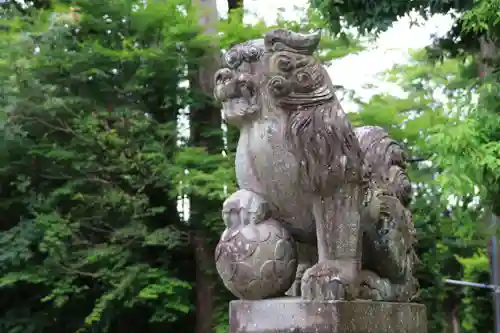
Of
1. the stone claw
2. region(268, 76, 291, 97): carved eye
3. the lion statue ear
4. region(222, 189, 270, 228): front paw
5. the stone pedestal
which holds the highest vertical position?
the lion statue ear

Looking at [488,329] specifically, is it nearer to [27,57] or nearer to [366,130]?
[27,57]

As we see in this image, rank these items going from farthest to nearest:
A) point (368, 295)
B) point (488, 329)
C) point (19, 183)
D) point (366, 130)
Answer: point (488, 329), point (19, 183), point (366, 130), point (368, 295)

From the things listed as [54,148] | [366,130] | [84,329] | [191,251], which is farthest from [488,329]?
[366,130]

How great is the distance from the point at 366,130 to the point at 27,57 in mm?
4851

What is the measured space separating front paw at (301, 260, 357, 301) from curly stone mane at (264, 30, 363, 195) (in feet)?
0.87

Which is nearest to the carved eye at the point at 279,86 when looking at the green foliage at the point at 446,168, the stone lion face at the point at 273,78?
the stone lion face at the point at 273,78

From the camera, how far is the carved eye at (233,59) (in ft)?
7.68

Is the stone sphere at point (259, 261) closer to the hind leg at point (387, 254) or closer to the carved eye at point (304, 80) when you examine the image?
the hind leg at point (387, 254)

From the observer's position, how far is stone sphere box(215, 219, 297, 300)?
2.21 metres

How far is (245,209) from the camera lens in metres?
2.33

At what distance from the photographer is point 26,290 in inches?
279

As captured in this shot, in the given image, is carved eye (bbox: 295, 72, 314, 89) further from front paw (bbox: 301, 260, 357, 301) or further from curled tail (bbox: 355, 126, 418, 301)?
front paw (bbox: 301, 260, 357, 301)

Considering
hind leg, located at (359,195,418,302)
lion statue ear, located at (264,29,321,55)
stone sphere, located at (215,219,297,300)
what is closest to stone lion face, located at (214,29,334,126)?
lion statue ear, located at (264,29,321,55)

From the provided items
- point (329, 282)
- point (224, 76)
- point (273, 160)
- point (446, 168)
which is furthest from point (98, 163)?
point (329, 282)
